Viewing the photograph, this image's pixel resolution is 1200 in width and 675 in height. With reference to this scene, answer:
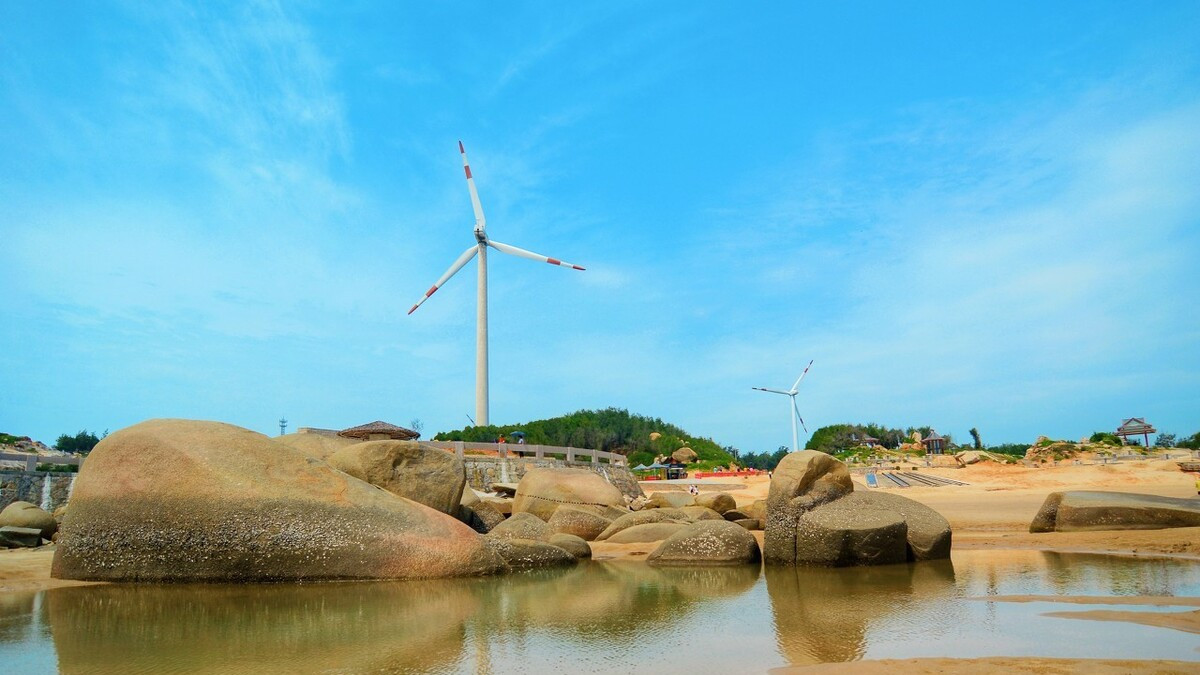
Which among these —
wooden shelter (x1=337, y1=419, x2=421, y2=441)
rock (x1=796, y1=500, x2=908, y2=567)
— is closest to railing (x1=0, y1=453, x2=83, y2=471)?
wooden shelter (x1=337, y1=419, x2=421, y2=441)

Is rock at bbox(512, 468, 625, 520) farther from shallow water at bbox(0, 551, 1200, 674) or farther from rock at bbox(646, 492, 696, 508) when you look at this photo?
shallow water at bbox(0, 551, 1200, 674)

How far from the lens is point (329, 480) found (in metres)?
12.6

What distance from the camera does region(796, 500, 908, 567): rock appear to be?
1246 centimetres

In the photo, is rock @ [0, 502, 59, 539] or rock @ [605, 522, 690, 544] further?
rock @ [0, 502, 59, 539]

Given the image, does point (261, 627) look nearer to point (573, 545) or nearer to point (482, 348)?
point (573, 545)

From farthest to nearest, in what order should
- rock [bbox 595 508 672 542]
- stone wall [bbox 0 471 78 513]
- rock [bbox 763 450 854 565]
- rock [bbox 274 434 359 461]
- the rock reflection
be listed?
1. stone wall [bbox 0 471 78 513]
2. rock [bbox 595 508 672 542]
3. rock [bbox 274 434 359 461]
4. rock [bbox 763 450 854 565]
5. the rock reflection

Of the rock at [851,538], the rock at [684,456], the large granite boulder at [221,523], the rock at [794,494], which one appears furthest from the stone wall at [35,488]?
the rock at [684,456]

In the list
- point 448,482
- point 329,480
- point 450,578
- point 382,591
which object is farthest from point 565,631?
point 448,482

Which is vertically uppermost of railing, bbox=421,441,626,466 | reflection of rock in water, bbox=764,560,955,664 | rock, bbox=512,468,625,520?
railing, bbox=421,441,626,466

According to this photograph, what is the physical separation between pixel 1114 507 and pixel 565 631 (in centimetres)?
1293

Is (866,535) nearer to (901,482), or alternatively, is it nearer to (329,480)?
(329,480)

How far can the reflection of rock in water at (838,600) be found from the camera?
22.0ft

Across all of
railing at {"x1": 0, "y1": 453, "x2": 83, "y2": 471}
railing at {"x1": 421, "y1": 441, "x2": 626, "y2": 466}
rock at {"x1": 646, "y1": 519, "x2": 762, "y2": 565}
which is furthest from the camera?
railing at {"x1": 421, "y1": 441, "x2": 626, "y2": 466}

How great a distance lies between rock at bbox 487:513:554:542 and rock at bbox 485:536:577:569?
5.01 ft
